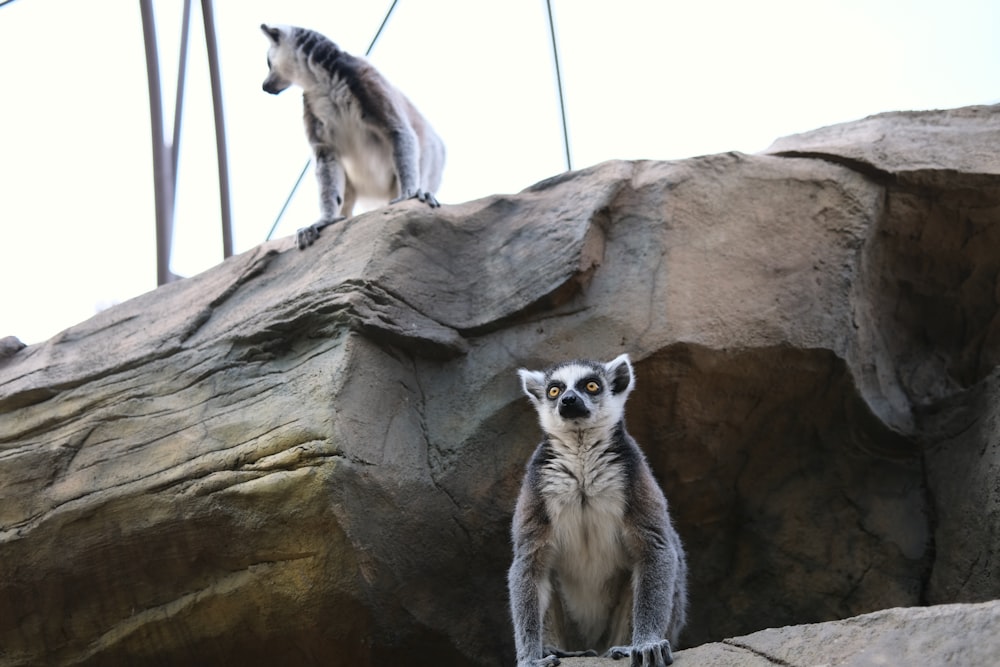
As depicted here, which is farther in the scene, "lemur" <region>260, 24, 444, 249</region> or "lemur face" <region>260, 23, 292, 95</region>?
"lemur face" <region>260, 23, 292, 95</region>

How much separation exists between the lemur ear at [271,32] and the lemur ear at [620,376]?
4.67 meters

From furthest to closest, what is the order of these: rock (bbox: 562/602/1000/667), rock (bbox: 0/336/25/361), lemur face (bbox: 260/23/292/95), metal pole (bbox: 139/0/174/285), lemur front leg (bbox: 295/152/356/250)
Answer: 1. lemur face (bbox: 260/23/292/95)
2. metal pole (bbox: 139/0/174/285)
3. lemur front leg (bbox: 295/152/356/250)
4. rock (bbox: 0/336/25/361)
5. rock (bbox: 562/602/1000/667)

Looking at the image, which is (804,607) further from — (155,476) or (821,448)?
(155,476)

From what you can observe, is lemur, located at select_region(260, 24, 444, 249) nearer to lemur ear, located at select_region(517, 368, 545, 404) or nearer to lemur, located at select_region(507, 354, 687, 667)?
lemur ear, located at select_region(517, 368, 545, 404)

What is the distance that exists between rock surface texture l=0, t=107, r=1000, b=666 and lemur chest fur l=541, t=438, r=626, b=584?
79 cm

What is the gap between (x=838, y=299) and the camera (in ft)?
19.0

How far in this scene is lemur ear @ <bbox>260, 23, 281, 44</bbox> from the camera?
8.54 meters

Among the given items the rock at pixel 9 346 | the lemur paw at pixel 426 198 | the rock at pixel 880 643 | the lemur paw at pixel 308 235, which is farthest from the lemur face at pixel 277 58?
the rock at pixel 880 643

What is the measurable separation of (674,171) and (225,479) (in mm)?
2990

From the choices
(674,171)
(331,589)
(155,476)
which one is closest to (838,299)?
(674,171)

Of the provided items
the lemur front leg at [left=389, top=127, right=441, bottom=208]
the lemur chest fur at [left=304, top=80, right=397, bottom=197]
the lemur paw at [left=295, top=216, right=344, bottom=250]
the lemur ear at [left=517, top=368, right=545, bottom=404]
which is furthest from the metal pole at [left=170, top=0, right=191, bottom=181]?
the lemur ear at [left=517, top=368, right=545, bottom=404]

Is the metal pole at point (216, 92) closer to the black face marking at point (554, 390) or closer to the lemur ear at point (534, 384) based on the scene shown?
the lemur ear at point (534, 384)

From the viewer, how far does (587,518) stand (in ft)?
16.3

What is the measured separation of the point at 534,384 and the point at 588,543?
2.99ft
